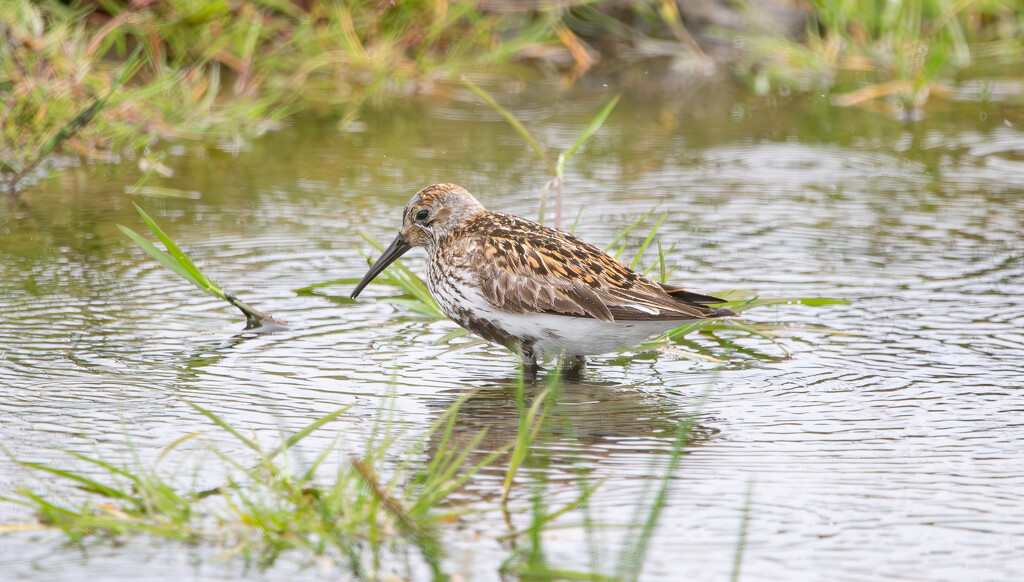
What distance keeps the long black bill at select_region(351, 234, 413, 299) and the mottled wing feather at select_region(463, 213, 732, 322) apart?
58cm

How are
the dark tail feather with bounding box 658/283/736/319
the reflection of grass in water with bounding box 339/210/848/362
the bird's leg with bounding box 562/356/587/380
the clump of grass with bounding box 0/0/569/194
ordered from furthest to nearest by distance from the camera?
the clump of grass with bounding box 0/0/569/194 → the reflection of grass in water with bounding box 339/210/848/362 → the bird's leg with bounding box 562/356/587/380 → the dark tail feather with bounding box 658/283/736/319

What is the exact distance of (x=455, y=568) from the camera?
364 cm

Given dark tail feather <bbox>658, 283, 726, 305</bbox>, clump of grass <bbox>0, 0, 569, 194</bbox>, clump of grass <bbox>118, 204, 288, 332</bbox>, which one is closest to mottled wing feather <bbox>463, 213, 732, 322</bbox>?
dark tail feather <bbox>658, 283, 726, 305</bbox>

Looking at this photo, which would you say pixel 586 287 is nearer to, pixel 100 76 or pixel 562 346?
pixel 562 346

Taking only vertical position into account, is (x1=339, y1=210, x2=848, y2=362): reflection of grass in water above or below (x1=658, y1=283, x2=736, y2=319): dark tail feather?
below

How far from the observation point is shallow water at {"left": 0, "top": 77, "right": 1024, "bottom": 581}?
3.97m

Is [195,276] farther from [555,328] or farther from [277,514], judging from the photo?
[277,514]

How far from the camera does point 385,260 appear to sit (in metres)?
6.43

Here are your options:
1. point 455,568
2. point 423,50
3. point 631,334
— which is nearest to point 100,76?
point 423,50

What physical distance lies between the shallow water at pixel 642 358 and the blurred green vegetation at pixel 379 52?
0.47 m

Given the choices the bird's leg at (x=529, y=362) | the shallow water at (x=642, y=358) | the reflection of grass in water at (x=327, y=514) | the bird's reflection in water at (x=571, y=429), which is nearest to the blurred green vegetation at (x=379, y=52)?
the shallow water at (x=642, y=358)

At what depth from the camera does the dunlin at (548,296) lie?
548 centimetres

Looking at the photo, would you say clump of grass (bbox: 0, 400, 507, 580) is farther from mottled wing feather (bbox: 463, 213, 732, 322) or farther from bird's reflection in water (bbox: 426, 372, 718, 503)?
mottled wing feather (bbox: 463, 213, 732, 322)

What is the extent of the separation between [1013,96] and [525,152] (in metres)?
4.92
